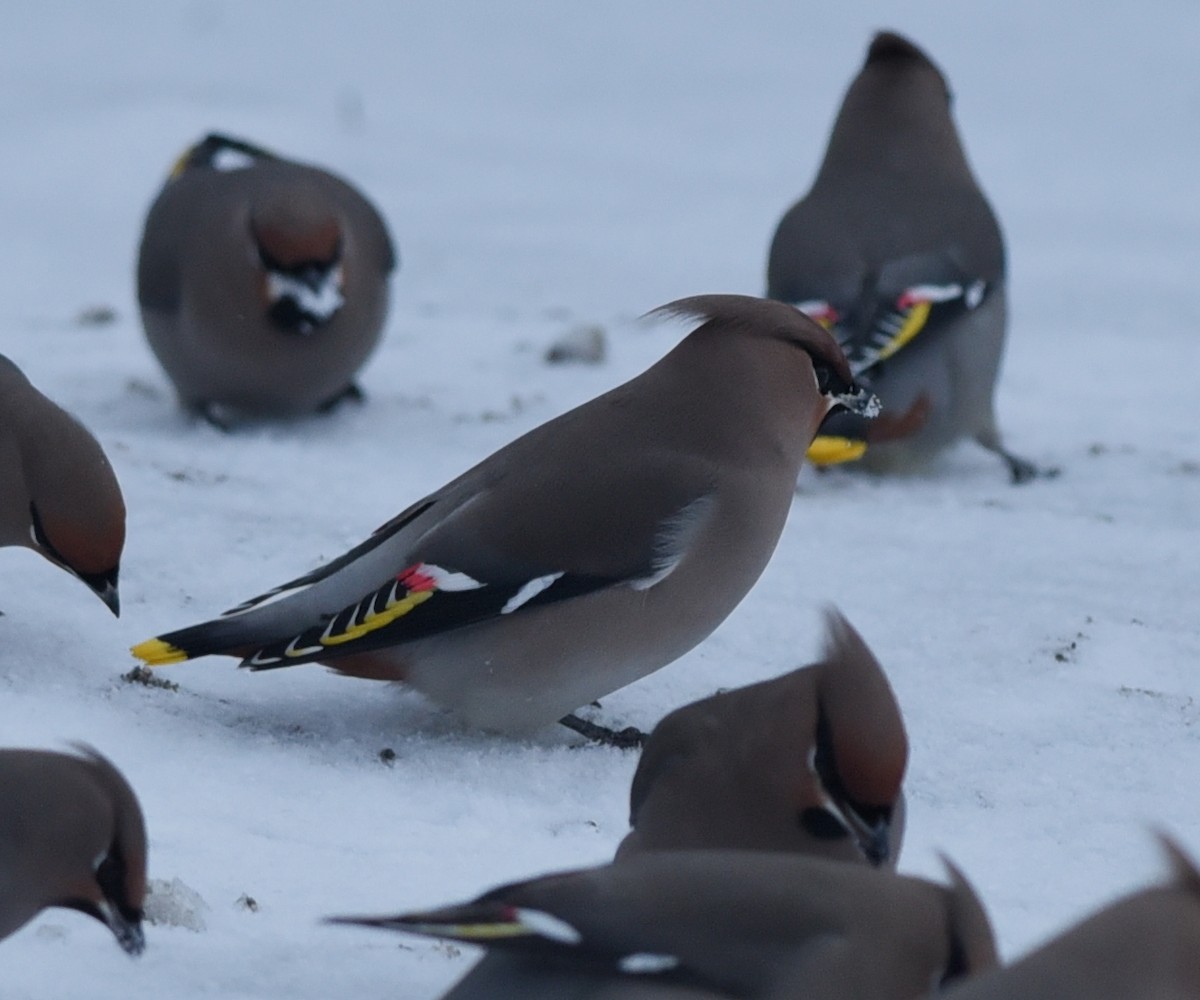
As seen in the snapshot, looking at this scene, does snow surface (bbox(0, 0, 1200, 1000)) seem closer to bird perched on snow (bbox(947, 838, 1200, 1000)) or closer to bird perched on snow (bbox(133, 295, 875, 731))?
bird perched on snow (bbox(133, 295, 875, 731))

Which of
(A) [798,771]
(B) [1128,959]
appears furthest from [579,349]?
(B) [1128,959]

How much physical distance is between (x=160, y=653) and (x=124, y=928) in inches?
43.0

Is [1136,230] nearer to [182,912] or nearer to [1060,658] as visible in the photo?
[1060,658]

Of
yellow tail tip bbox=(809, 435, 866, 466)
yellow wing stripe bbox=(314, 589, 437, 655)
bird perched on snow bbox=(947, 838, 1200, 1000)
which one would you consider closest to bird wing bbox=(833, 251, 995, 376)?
yellow tail tip bbox=(809, 435, 866, 466)

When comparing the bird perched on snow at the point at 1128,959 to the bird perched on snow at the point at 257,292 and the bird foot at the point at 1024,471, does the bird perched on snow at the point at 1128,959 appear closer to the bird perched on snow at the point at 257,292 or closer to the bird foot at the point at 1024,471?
the bird foot at the point at 1024,471

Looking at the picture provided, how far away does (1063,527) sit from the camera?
5500 mm

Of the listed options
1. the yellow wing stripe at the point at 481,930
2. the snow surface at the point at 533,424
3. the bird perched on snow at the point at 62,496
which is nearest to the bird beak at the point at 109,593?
the bird perched on snow at the point at 62,496

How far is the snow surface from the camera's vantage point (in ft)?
11.0

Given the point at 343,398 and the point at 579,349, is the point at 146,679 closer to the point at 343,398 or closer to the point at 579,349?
the point at 343,398

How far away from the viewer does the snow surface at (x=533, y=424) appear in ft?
11.0

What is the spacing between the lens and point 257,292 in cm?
620

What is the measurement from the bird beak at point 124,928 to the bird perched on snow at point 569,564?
1.05m

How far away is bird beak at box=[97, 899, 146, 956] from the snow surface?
7cm

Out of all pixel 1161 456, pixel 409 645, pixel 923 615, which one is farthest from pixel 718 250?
pixel 409 645
